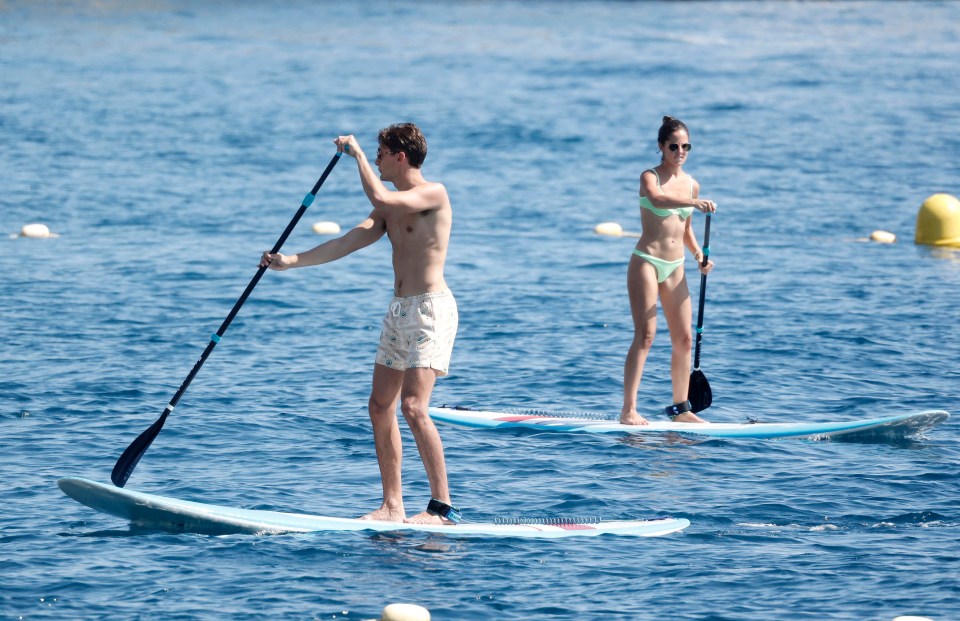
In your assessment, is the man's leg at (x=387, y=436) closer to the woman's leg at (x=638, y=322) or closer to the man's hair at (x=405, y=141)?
the man's hair at (x=405, y=141)

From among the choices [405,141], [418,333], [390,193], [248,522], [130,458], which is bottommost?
[248,522]

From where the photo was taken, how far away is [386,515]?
816cm

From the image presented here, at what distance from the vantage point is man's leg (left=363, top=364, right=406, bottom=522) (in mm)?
7930

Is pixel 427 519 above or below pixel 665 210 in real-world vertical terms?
below

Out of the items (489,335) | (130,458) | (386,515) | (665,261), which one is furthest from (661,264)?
(130,458)

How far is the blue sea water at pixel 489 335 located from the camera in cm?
752

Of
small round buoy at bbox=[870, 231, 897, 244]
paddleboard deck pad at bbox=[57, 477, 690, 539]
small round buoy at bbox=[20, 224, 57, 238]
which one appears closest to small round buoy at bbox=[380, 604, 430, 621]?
paddleboard deck pad at bbox=[57, 477, 690, 539]

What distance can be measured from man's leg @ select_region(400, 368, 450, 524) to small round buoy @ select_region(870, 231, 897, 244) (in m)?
12.1

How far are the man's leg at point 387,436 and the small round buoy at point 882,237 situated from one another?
12148 millimetres

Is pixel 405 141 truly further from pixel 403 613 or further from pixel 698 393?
pixel 698 393

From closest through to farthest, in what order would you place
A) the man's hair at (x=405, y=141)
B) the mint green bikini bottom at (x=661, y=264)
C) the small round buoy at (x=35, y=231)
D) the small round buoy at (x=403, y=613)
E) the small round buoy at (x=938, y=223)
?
the small round buoy at (x=403, y=613), the man's hair at (x=405, y=141), the mint green bikini bottom at (x=661, y=264), the small round buoy at (x=35, y=231), the small round buoy at (x=938, y=223)

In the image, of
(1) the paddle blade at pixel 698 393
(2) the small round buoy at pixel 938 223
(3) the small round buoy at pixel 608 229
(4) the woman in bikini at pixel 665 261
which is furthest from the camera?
(3) the small round buoy at pixel 608 229

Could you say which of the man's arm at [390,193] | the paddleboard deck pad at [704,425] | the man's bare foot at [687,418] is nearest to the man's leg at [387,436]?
the man's arm at [390,193]

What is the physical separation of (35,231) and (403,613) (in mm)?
12498
